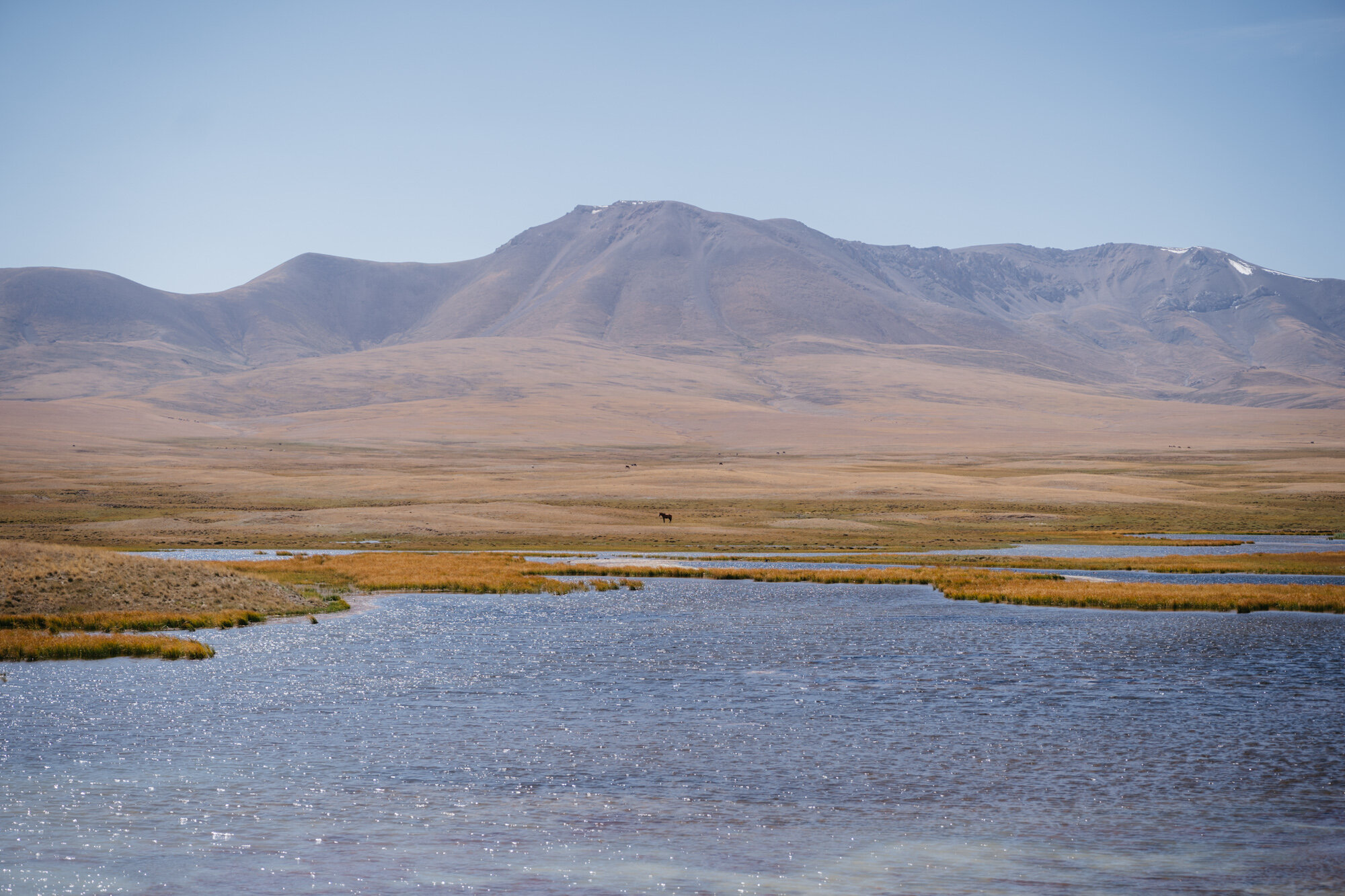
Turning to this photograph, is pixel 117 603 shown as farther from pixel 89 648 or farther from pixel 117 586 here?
pixel 89 648

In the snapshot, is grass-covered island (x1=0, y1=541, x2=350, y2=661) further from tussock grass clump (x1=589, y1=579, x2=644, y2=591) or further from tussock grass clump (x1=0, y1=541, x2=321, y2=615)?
tussock grass clump (x1=589, y1=579, x2=644, y2=591)

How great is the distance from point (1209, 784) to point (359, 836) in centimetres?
1533

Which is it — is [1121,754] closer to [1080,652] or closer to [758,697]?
[758,697]

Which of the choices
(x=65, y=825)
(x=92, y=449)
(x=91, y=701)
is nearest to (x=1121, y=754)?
(x=65, y=825)

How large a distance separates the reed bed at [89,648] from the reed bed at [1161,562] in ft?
126

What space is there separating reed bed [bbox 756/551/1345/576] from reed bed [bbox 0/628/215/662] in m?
38.5

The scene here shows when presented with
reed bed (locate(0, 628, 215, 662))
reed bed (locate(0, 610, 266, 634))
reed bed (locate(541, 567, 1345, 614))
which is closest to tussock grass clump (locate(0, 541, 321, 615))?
reed bed (locate(0, 610, 266, 634))

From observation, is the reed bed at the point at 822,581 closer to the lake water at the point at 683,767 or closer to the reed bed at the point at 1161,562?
the reed bed at the point at 1161,562

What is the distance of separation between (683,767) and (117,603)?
2786cm

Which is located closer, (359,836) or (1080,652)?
(359,836)

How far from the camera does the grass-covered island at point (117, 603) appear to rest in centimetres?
3312

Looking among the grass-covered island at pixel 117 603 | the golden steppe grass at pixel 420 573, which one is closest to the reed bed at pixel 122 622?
the grass-covered island at pixel 117 603

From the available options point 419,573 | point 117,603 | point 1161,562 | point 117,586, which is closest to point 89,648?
point 117,603

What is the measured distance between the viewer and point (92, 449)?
19100 cm
